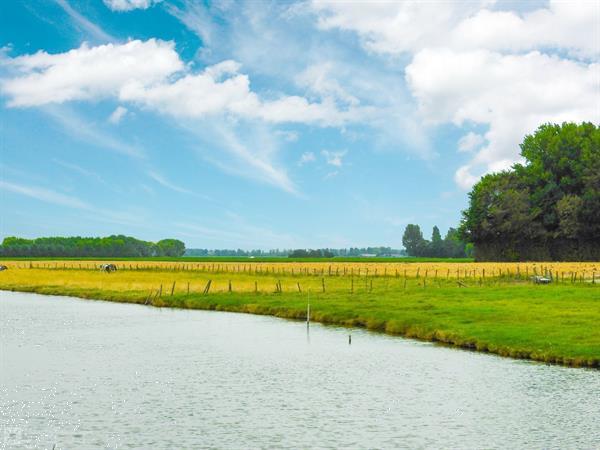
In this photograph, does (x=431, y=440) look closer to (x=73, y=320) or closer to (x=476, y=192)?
(x=73, y=320)

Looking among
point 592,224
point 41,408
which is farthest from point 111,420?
point 592,224

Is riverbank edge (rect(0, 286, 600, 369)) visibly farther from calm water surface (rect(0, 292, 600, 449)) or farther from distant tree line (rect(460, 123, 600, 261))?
distant tree line (rect(460, 123, 600, 261))

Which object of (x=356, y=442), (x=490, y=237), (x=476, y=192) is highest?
(x=476, y=192)

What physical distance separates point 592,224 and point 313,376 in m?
120

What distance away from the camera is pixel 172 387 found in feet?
97.7

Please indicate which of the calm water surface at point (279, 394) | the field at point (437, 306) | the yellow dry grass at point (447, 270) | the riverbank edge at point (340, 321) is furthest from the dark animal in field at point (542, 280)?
the calm water surface at point (279, 394)

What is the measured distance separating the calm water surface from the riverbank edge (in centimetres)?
139

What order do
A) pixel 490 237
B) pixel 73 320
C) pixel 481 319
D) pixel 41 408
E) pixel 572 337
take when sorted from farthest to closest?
pixel 490 237 → pixel 73 320 → pixel 481 319 → pixel 572 337 → pixel 41 408

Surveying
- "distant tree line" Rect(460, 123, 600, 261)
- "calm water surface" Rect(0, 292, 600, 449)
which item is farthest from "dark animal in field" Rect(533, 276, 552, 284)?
"distant tree line" Rect(460, 123, 600, 261)

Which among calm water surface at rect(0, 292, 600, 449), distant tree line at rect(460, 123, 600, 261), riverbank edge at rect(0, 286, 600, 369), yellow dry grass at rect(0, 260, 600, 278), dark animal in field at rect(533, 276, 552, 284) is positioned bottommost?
calm water surface at rect(0, 292, 600, 449)

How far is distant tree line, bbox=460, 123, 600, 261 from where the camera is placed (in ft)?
452

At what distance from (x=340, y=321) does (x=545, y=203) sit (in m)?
99.2

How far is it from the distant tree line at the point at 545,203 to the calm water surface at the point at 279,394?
332ft

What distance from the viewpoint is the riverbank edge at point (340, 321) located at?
120ft
